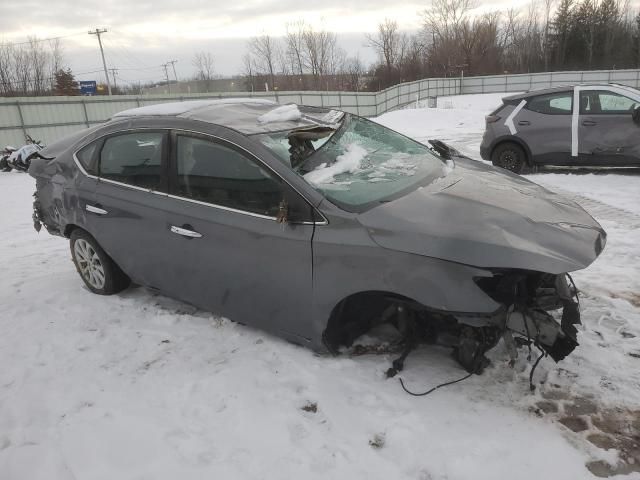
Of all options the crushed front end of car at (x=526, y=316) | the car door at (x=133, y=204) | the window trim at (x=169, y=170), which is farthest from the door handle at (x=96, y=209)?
the crushed front end of car at (x=526, y=316)

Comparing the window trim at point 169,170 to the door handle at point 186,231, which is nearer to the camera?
the window trim at point 169,170

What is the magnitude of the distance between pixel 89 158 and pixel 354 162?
2.32 meters

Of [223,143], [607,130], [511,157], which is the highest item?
[223,143]

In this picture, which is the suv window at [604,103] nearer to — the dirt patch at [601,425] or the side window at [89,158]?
the dirt patch at [601,425]

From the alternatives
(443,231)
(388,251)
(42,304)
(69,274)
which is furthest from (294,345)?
(69,274)

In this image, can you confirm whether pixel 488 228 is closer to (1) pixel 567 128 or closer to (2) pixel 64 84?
(1) pixel 567 128

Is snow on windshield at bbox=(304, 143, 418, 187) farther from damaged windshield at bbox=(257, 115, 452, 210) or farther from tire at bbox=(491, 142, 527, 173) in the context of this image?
tire at bbox=(491, 142, 527, 173)

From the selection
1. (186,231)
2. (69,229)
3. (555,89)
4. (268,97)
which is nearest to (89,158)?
(69,229)

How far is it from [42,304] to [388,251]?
3.23 meters

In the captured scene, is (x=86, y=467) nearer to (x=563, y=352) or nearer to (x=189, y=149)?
(x=189, y=149)

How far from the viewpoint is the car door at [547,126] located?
8125 mm

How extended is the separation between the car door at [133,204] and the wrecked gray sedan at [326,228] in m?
0.01

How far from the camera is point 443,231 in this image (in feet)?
8.39

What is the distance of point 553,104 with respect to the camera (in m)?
8.26
